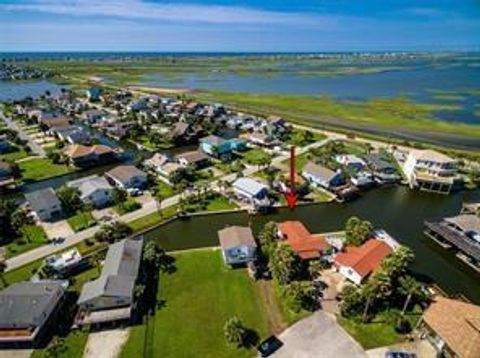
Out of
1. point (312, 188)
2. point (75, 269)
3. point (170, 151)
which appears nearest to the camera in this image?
point (75, 269)

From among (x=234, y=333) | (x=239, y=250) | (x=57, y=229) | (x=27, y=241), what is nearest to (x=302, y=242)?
(x=239, y=250)

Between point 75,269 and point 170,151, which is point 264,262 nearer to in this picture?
point 75,269

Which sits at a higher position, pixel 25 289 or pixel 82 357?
pixel 25 289

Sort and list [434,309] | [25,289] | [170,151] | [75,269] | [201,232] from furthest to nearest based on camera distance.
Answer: [170,151], [201,232], [75,269], [25,289], [434,309]

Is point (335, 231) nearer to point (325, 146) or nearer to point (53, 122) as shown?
point (325, 146)

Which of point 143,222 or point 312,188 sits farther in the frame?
point 312,188

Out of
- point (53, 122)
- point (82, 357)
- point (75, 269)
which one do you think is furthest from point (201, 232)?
point (53, 122)

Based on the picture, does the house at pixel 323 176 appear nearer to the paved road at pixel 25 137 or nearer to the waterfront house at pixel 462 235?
the waterfront house at pixel 462 235
